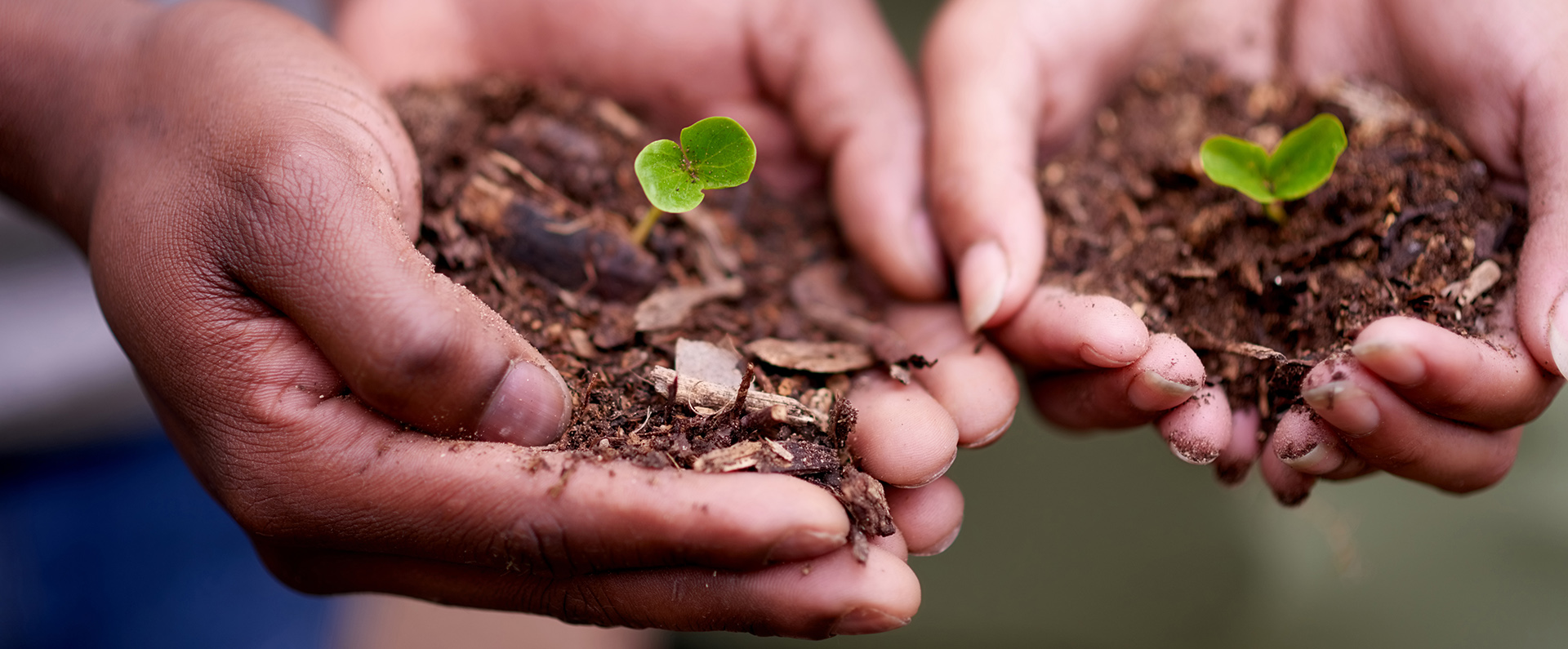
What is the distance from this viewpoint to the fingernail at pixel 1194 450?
1.71 m

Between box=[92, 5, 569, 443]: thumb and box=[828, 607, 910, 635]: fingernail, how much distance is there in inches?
25.7

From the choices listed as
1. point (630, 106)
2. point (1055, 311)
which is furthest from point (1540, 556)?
point (630, 106)

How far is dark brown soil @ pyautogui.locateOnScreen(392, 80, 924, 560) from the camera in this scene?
1.62m

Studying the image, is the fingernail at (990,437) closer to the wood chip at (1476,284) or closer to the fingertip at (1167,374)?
the fingertip at (1167,374)

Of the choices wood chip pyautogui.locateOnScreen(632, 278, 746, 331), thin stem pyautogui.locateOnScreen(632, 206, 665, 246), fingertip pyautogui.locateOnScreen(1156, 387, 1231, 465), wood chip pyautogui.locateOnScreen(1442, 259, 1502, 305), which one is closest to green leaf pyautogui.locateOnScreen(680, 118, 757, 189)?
thin stem pyautogui.locateOnScreen(632, 206, 665, 246)

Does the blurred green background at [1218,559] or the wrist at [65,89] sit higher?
the wrist at [65,89]

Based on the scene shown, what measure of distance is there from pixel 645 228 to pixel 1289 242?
162 cm

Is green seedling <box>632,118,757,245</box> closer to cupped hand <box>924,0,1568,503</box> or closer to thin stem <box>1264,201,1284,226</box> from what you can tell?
cupped hand <box>924,0,1568,503</box>

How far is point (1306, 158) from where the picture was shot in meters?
1.96

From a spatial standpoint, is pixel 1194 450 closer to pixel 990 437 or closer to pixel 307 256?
pixel 990 437

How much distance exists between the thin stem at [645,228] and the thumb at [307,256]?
54 centimetres

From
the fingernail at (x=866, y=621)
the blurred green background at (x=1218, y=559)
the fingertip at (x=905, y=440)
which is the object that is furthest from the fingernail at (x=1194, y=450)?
the blurred green background at (x=1218, y=559)

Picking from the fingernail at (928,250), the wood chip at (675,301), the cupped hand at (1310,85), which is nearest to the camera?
the cupped hand at (1310,85)

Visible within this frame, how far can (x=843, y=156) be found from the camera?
2.49 m
